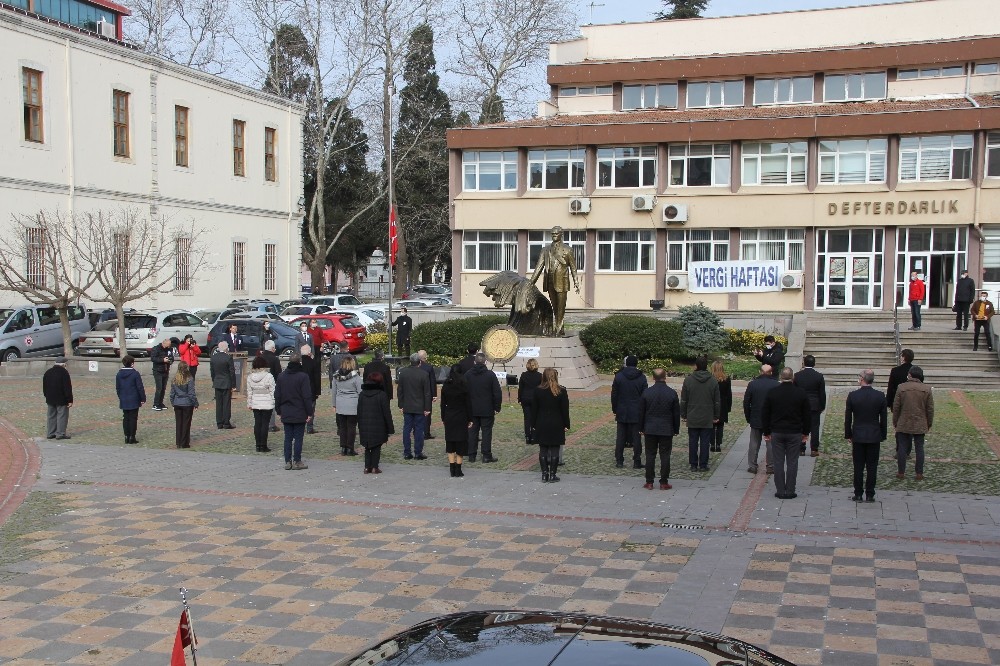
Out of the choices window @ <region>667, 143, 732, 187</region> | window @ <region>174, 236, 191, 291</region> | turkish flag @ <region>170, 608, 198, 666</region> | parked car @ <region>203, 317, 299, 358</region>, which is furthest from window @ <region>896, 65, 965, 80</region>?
turkish flag @ <region>170, 608, 198, 666</region>

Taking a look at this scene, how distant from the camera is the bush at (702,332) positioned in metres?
28.9

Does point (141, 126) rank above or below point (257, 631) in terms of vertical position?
above

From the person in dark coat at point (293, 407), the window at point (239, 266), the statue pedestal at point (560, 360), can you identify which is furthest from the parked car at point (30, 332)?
the person in dark coat at point (293, 407)

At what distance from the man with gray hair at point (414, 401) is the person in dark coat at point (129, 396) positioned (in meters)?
4.91

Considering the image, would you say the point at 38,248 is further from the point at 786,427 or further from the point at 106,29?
the point at 786,427

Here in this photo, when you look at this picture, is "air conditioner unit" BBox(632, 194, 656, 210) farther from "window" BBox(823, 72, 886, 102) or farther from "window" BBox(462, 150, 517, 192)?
"window" BBox(823, 72, 886, 102)

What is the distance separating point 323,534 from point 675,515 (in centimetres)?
413

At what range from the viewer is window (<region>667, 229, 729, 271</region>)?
36438mm

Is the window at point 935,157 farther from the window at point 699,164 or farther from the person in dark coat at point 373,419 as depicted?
the person in dark coat at point 373,419

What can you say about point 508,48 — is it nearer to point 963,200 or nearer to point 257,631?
point 963,200

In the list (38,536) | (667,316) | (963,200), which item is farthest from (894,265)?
(38,536)

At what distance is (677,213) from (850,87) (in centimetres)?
974

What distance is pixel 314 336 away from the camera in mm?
25141

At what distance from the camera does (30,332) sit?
3047cm
